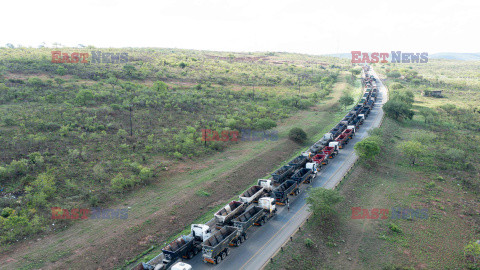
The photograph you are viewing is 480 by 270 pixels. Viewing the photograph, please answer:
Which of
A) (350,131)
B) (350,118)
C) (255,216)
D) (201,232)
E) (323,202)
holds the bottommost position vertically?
(201,232)

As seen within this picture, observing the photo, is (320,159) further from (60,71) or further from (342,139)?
(60,71)

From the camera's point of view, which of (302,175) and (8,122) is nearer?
(302,175)

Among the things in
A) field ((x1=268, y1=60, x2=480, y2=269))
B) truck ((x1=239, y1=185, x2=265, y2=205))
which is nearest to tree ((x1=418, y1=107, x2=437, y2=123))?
field ((x1=268, y1=60, x2=480, y2=269))

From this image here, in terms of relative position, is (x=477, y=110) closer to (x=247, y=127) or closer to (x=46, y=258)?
(x=247, y=127)

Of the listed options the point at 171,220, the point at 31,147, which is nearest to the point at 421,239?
the point at 171,220

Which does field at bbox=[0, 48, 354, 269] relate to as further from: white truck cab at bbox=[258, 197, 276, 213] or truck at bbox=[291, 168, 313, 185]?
truck at bbox=[291, 168, 313, 185]

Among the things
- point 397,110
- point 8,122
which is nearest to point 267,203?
point 8,122

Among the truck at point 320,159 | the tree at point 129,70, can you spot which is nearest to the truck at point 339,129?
the truck at point 320,159
